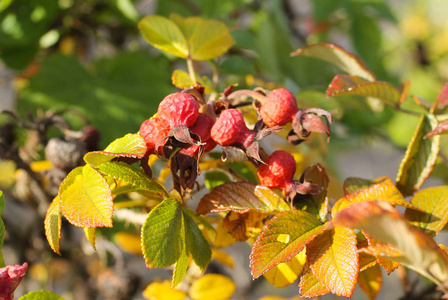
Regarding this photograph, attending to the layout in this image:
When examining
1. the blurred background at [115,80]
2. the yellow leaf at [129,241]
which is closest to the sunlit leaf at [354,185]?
the blurred background at [115,80]

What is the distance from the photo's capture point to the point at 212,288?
755mm

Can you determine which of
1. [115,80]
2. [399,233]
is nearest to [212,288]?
[399,233]

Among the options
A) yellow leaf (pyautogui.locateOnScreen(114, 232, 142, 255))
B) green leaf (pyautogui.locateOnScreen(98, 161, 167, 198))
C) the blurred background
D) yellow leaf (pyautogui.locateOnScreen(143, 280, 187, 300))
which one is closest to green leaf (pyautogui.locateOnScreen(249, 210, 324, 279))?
green leaf (pyautogui.locateOnScreen(98, 161, 167, 198))

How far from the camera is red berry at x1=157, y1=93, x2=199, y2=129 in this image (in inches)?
18.7

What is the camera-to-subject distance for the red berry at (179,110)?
18.7 inches

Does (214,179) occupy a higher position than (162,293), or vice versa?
(214,179)

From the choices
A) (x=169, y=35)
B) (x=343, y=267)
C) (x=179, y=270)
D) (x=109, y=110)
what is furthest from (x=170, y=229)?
(x=109, y=110)

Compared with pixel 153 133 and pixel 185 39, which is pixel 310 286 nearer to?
pixel 153 133

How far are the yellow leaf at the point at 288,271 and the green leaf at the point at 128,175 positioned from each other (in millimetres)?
176

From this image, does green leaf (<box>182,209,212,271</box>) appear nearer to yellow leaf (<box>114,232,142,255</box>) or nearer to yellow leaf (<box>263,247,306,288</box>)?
yellow leaf (<box>263,247,306,288</box>)

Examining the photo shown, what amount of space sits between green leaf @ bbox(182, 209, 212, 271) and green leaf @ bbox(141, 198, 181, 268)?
18 millimetres

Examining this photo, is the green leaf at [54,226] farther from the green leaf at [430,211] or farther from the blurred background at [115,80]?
the green leaf at [430,211]

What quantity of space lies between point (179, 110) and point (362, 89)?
0.25m

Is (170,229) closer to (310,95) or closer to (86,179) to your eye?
(86,179)
